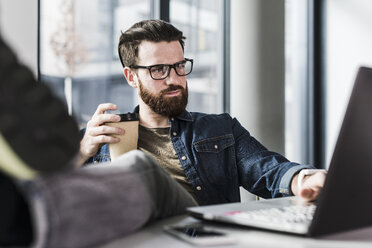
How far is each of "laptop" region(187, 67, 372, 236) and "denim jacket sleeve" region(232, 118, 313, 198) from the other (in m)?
0.61

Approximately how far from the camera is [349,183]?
57 cm

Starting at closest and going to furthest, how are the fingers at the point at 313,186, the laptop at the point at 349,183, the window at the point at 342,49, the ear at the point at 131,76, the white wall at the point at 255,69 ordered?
the laptop at the point at 349,183
the fingers at the point at 313,186
the ear at the point at 131,76
the white wall at the point at 255,69
the window at the point at 342,49

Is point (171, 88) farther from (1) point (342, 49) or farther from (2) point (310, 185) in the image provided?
(1) point (342, 49)

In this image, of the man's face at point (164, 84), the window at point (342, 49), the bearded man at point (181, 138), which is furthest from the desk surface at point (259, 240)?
the window at point (342, 49)

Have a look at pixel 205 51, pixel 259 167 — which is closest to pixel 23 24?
pixel 259 167

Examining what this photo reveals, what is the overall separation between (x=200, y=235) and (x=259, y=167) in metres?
0.98

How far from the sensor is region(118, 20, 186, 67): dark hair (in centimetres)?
170

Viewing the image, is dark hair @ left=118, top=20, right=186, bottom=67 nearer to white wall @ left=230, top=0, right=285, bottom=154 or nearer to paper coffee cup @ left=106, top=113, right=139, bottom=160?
paper coffee cup @ left=106, top=113, right=139, bottom=160

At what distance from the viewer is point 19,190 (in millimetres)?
461

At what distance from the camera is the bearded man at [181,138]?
1.54 metres

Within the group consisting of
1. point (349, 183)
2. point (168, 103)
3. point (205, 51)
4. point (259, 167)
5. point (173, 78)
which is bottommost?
point (259, 167)

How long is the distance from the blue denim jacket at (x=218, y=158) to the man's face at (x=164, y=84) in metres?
0.06

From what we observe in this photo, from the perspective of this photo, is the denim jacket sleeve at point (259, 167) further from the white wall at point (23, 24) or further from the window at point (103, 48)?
the white wall at point (23, 24)

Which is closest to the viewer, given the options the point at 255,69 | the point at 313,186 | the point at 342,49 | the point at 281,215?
the point at 281,215
